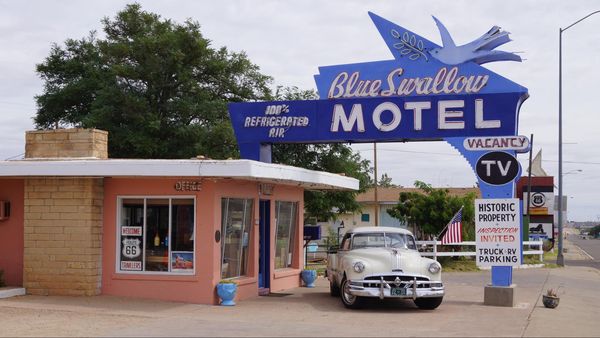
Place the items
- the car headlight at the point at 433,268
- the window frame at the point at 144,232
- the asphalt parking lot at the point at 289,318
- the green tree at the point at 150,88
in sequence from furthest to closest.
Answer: the green tree at the point at 150,88 < the window frame at the point at 144,232 < the car headlight at the point at 433,268 < the asphalt parking lot at the point at 289,318

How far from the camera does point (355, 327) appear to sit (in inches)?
502

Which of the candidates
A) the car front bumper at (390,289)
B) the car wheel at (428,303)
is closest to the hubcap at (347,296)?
the car front bumper at (390,289)

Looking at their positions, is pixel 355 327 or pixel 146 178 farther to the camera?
pixel 146 178

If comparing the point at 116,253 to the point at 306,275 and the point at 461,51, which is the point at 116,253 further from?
the point at 461,51

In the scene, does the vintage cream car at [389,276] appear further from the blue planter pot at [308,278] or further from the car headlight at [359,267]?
the blue planter pot at [308,278]

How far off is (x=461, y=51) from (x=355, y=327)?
7.90 metres

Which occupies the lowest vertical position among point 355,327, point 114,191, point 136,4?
point 355,327

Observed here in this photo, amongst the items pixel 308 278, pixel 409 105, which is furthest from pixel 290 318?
pixel 308 278

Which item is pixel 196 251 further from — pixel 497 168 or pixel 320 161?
pixel 320 161

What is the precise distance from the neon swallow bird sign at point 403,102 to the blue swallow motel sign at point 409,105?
2cm

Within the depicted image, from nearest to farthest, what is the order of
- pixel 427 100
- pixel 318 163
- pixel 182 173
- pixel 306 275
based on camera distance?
pixel 182 173 → pixel 427 100 → pixel 306 275 → pixel 318 163

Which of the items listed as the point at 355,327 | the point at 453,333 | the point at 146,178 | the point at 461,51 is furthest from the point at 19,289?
the point at 461,51

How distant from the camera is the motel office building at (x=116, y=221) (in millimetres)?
15836

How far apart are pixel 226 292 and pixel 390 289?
11.2 ft
